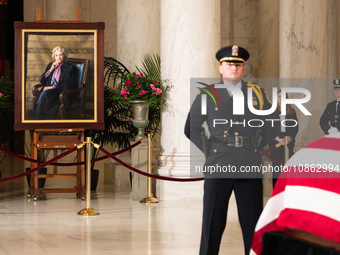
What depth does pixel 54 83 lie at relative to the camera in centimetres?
1125

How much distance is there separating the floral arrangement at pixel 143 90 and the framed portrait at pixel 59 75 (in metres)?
0.47

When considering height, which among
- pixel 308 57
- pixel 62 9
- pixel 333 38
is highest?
pixel 62 9

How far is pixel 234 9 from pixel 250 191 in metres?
12.1

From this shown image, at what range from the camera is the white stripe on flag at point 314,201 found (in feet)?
11.0

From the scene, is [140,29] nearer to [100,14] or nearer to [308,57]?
[308,57]

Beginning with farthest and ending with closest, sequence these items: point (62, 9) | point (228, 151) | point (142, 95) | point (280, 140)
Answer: point (62, 9), point (142, 95), point (280, 140), point (228, 151)

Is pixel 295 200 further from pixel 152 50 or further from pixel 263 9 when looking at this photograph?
pixel 263 9

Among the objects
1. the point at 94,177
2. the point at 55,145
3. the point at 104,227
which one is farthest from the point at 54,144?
the point at 104,227

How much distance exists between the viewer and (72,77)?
445 inches

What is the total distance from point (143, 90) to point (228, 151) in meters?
5.95

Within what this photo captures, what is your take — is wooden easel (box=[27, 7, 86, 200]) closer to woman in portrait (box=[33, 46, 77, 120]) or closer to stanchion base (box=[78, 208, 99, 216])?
woman in portrait (box=[33, 46, 77, 120])

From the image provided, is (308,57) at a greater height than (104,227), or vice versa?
(308,57)

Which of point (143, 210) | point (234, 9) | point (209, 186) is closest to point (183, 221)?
point (143, 210)

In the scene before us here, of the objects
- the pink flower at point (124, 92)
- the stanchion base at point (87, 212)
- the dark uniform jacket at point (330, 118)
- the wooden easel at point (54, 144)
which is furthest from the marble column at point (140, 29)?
the stanchion base at point (87, 212)
